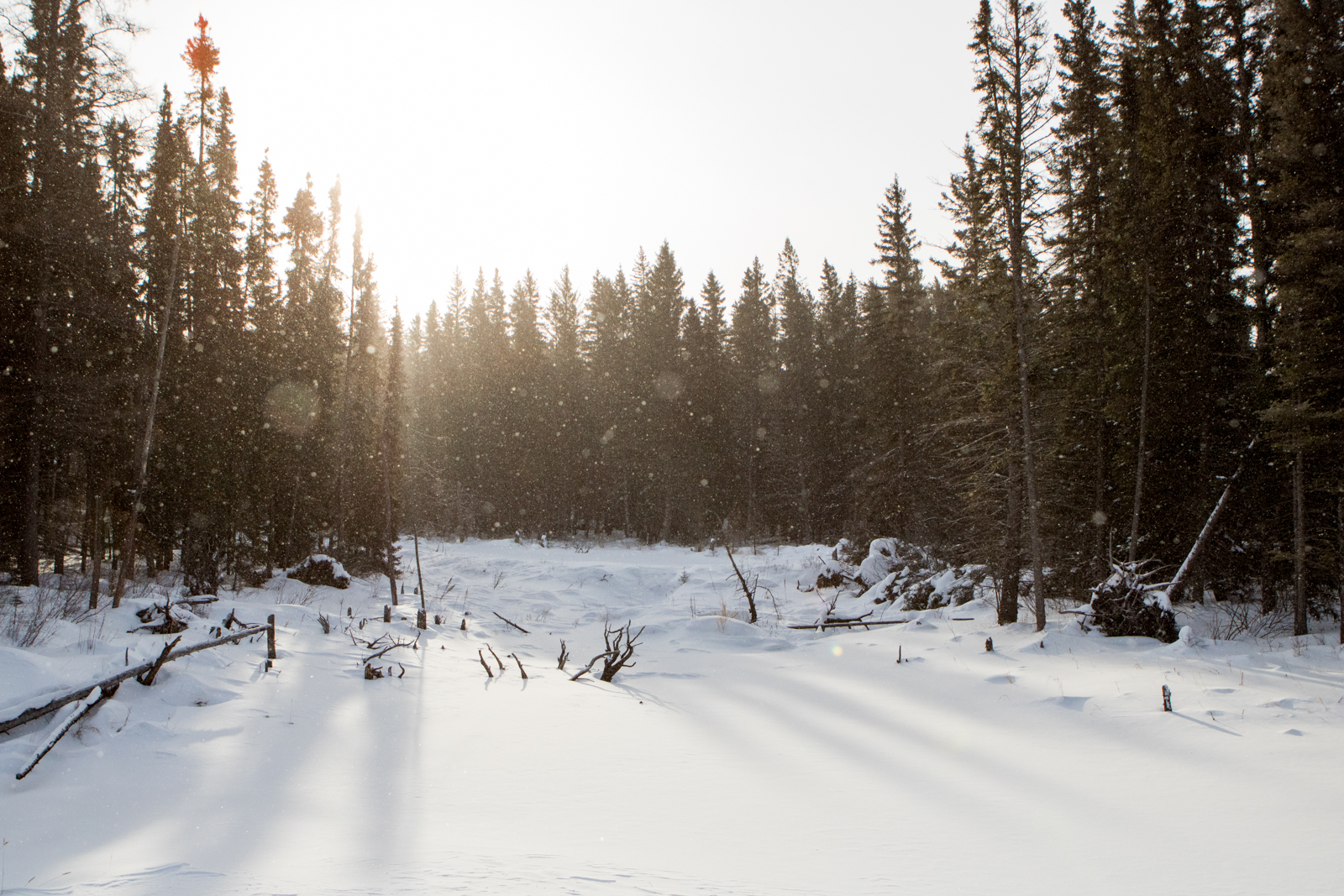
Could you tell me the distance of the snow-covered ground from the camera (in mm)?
4141

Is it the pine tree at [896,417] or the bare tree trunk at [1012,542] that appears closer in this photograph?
the bare tree trunk at [1012,542]

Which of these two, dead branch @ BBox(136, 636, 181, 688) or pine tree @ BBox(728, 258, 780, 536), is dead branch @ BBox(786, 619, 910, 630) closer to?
dead branch @ BBox(136, 636, 181, 688)

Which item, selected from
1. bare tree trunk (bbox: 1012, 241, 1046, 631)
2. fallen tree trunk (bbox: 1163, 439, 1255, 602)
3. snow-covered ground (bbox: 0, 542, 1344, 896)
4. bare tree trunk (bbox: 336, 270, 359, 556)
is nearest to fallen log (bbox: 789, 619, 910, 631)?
bare tree trunk (bbox: 1012, 241, 1046, 631)

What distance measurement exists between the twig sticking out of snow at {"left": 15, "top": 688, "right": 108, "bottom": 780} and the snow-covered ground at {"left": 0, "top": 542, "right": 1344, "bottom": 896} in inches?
5.7

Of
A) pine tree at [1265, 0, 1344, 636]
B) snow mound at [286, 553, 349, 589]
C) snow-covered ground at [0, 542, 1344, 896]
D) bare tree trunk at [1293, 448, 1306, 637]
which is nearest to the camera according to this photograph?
snow-covered ground at [0, 542, 1344, 896]

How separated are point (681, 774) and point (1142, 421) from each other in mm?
14215

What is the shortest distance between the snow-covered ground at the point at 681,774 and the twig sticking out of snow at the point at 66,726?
15 cm

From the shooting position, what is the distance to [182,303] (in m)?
18.9

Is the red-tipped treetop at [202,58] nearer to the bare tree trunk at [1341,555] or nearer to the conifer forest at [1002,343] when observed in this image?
the conifer forest at [1002,343]

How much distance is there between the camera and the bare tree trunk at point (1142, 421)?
15.8m

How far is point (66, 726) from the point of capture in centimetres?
556

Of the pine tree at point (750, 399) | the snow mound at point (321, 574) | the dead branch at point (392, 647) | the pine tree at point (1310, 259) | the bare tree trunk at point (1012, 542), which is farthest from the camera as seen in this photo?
the pine tree at point (750, 399)

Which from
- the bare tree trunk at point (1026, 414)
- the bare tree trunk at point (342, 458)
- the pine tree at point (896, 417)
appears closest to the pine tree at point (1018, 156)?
the bare tree trunk at point (1026, 414)

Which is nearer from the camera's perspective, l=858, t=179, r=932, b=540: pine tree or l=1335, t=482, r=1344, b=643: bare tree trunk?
l=1335, t=482, r=1344, b=643: bare tree trunk
